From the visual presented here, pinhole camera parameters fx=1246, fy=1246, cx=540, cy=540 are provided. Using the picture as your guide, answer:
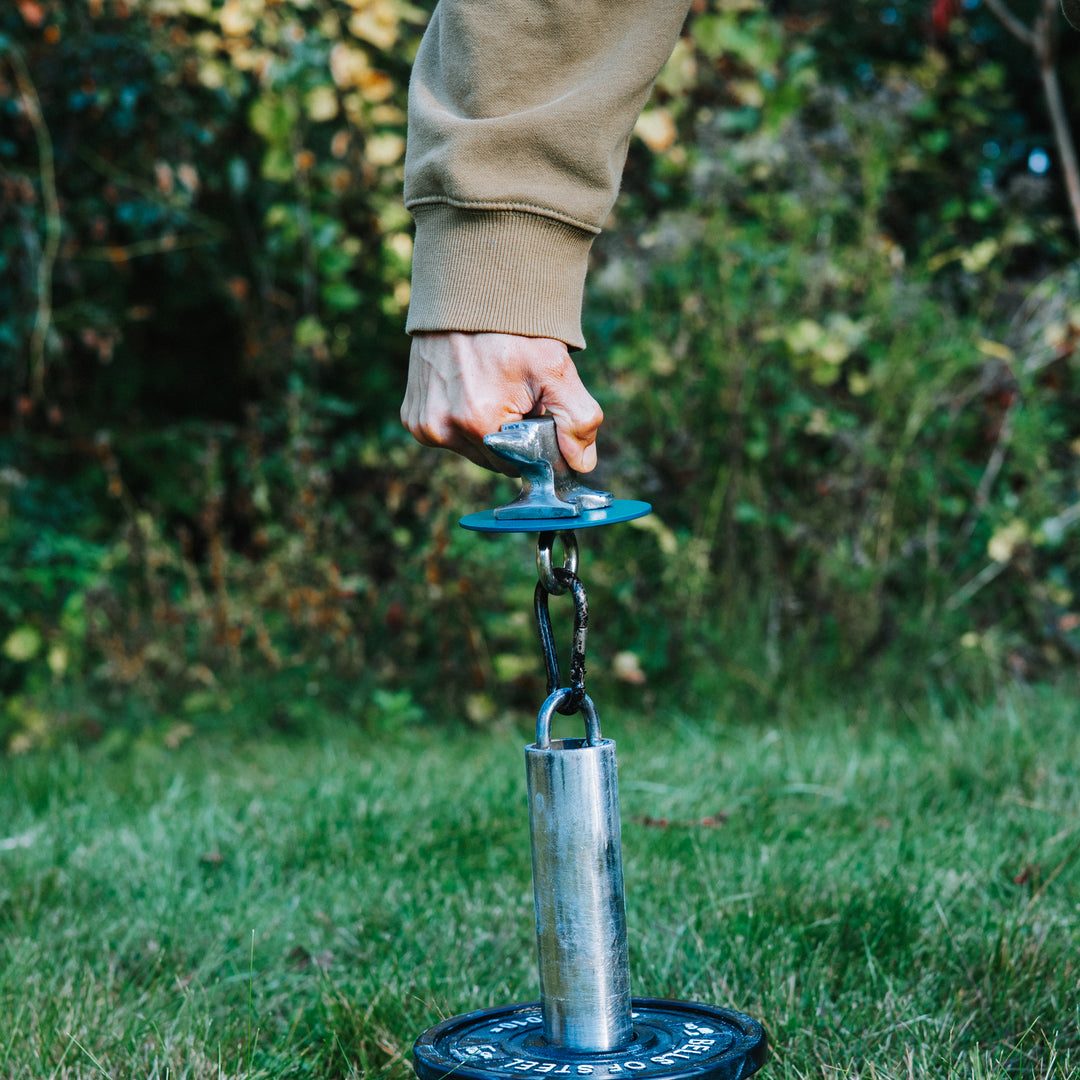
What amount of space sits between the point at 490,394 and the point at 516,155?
268 millimetres

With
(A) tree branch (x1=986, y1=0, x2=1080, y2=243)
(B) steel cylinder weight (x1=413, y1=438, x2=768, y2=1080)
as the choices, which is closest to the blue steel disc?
(B) steel cylinder weight (x1=413, y1=438, x2=768, y2=1080)

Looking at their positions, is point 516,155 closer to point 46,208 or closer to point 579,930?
point 579,930

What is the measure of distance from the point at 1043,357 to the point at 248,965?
324cm

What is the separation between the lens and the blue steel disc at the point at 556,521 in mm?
1260

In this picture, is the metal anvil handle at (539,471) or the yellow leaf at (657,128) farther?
the yellow leaf at (657,128)

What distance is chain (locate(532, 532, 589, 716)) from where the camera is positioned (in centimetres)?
132

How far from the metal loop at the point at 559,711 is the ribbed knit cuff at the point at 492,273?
40 centimetres

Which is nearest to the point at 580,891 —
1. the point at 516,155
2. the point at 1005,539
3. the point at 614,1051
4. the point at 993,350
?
the point at 614,1051

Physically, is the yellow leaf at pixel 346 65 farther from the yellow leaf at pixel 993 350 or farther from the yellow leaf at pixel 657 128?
the yellow leaf at pixel 993 350

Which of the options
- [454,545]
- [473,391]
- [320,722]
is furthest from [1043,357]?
[473,391]

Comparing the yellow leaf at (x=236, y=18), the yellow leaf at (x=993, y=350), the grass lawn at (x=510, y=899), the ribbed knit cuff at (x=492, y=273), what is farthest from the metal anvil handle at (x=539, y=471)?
the yellow leaf at (x=236, y=18)

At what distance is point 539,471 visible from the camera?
129 cm

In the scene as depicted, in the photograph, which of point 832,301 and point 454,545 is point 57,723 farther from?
point 832,301

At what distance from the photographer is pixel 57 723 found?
387cm
